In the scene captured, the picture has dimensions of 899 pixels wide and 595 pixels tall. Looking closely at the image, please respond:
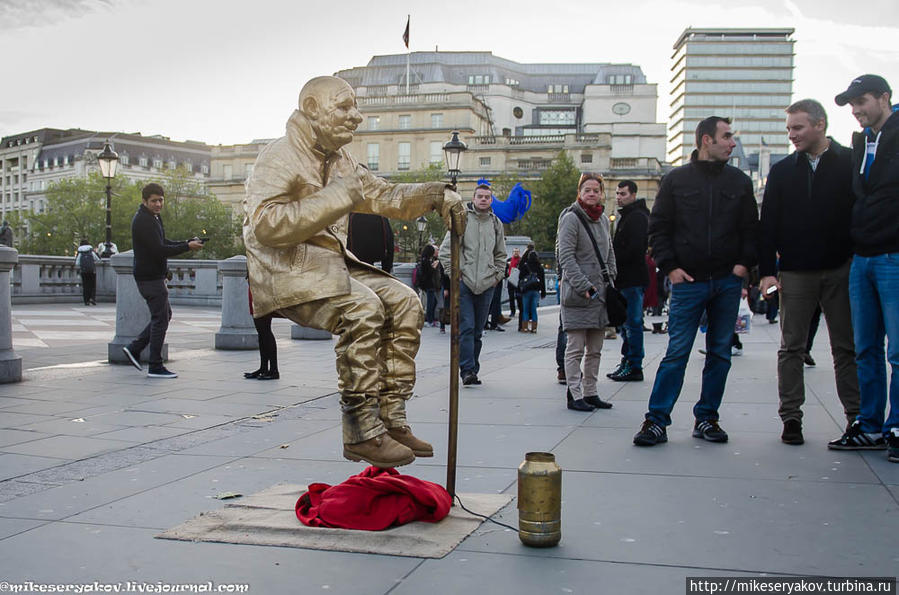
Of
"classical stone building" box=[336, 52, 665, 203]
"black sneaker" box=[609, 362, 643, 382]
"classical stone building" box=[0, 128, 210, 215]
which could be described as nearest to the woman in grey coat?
"black sneaker" box=[609, 362, 643, 382]

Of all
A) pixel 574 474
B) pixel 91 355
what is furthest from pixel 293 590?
pixel 91 355

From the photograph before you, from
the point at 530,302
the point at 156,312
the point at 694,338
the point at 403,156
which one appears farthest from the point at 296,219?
the point at 403,156

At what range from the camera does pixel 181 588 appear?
3021mm

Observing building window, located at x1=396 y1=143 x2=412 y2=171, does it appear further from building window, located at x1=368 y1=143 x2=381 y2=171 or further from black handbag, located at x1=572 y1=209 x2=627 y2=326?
black handbag, located at x1=572 y1=209 x2=627 y2=326

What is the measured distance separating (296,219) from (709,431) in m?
3.59

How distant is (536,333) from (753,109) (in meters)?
179

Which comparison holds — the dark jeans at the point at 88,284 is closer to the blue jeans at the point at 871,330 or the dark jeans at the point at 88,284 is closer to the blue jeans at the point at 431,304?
the blue jeans at the point at 431,304

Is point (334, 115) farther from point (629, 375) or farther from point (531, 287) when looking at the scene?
point (531, 287)

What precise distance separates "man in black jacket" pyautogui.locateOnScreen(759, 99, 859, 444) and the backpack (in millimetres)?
22189

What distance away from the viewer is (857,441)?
546 centimetres

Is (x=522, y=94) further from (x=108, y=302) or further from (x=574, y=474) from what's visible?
(x=574, y=474)

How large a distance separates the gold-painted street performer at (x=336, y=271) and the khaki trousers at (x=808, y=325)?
3085mm

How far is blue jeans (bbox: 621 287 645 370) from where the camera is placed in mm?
9289

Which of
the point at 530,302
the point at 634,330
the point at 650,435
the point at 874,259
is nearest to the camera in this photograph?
the point at 874,259
